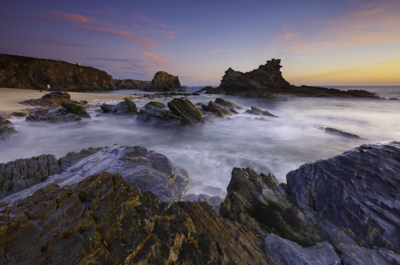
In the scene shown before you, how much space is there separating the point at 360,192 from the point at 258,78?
64.0 metres

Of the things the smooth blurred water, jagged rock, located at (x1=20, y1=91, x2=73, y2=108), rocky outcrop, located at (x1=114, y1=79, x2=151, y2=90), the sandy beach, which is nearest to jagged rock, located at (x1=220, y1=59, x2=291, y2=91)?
rocky outcrop, located at (x1=114, y1=79, x2=151, y2=90)

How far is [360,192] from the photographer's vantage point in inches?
146

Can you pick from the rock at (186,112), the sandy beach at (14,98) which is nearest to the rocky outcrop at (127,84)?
the sandy beach at (14,98)

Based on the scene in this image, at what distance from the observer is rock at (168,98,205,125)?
1530 cm

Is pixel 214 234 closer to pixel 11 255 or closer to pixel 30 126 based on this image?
pixel 11 255

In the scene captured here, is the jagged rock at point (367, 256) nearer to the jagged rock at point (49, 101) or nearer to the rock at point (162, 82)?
the jagged rock at point (49, 101)

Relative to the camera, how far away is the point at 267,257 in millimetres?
2840

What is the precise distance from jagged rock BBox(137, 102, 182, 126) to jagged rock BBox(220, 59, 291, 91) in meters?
52.2

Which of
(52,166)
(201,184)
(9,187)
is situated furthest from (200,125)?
(9,187)

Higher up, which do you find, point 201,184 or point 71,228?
point 71,228

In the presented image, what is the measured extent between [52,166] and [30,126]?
10485mm

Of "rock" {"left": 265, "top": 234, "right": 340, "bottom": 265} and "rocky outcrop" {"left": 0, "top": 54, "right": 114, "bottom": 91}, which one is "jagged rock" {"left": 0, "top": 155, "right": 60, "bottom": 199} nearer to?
"rock" {"left": 265, "top": 234, "right": 340, "bottom": 265}

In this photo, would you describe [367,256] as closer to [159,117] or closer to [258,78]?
[159,117]

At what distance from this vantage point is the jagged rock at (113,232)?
6.56 feet
